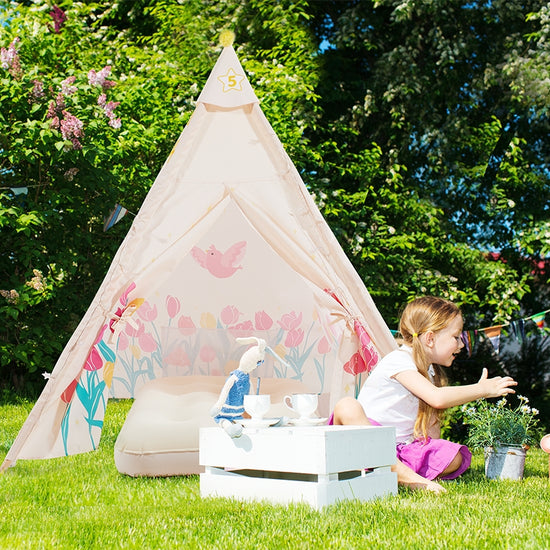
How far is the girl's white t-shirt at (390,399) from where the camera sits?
3526mm

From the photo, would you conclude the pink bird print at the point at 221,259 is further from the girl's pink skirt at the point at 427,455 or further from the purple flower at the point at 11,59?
the purple flower at the point at 11,59

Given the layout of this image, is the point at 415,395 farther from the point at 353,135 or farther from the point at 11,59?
the point at 353,135

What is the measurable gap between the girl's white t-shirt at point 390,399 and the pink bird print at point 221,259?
229 centimetres

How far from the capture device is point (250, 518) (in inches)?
108

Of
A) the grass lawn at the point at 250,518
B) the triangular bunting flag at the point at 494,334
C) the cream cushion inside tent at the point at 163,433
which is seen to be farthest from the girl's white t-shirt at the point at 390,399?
the triangular bunting flag at the point at 494,334

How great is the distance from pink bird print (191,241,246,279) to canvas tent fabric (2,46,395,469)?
13 centimetres

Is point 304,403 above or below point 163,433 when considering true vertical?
above

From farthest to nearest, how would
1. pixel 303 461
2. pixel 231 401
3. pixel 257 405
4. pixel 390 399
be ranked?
1. pixel 390 399
2. pixel 231 401
3. pixel 257 405
4. pixel 303 461

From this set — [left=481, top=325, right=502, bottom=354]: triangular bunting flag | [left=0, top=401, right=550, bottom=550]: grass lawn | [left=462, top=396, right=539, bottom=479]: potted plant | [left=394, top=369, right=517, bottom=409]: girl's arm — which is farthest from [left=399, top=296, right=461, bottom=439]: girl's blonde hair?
[left=481, top=325, right=502, bottom=354]: triangular bunting flag

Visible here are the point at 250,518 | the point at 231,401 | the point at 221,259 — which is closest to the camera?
the point at 250,518

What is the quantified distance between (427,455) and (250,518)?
3.91ft

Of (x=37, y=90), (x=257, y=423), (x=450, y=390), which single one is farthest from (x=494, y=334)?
(x=37, y=90)

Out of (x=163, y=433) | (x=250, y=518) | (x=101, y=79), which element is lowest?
(x=163, y=433)

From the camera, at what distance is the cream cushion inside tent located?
397 cm
